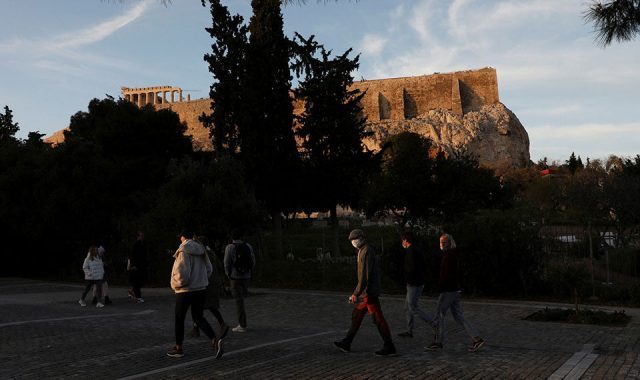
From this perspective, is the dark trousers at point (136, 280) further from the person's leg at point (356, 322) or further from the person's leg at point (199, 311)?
the person's leg at point (356, 322)

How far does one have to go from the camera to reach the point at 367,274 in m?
7.92

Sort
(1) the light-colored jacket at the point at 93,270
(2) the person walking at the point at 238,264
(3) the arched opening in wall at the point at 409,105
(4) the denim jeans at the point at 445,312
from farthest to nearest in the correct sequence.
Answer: (3) the arched opening in wall at the point at 409,105 → (1) the light-colored jacket at the point at 93,270 → (2) the person walking at the point at 238,264 → (4) the denim jeans at the point at 445,312

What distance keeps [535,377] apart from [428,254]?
1004 centimetres

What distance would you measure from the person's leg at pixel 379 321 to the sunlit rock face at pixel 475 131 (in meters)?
88.4

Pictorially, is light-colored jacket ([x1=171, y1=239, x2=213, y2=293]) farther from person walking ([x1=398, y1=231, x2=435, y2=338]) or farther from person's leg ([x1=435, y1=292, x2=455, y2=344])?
person's leg ([x1=435, y1=292, x2=455, y2=344])

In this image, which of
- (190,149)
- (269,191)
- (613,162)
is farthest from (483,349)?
(613,162)

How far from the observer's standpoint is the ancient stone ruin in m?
97.1

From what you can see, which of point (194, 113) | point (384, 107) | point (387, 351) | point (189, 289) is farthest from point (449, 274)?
point (194, 113)

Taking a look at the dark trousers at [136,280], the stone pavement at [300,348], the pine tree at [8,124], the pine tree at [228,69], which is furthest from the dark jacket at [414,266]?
the pine tree at [8,124]

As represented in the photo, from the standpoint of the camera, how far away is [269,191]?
102ft

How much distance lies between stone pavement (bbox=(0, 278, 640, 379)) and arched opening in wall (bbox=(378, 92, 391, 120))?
9091 cm

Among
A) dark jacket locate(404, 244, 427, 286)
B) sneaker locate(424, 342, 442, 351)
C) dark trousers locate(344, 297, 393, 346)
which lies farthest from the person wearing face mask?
dark jacket locate(404, 244, 427, 286)

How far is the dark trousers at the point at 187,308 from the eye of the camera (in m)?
7.72

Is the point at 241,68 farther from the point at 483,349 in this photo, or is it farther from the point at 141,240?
the point at 483,349
